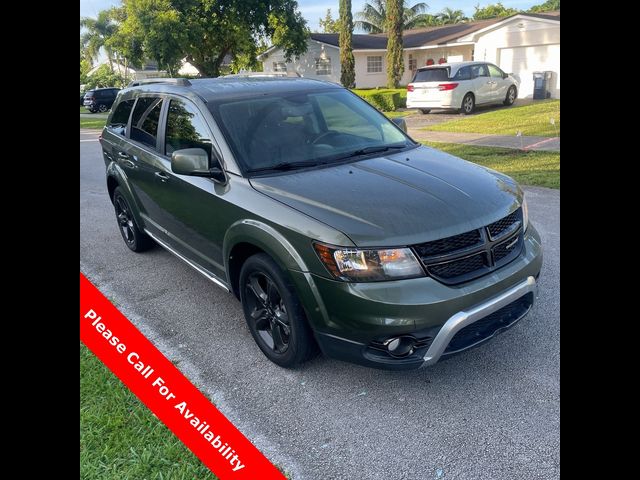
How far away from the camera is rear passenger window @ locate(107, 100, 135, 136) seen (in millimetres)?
5309

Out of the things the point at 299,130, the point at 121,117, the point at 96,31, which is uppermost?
the point at 96,31

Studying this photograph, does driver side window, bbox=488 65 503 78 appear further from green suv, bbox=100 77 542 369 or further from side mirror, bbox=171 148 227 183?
side mirror, bbox=171 148 227 183

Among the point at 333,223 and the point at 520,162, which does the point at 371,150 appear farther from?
the point at 520,162

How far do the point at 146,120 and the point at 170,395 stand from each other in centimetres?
267

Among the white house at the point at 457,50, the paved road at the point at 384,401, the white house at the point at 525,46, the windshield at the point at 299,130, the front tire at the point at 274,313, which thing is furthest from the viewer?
the white house at the point at 457,50

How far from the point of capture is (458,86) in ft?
55.0

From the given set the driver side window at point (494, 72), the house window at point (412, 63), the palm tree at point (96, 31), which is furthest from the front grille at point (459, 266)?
the palm tree at point (96, 31)

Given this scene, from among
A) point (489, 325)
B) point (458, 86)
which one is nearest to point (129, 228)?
point (489, 325)

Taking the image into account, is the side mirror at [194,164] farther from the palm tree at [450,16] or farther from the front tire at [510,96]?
the palm tree at [450,16]

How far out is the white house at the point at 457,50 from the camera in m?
20.1

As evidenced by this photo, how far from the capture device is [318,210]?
9.64 ft

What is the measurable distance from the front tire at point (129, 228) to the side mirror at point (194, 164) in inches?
85.2

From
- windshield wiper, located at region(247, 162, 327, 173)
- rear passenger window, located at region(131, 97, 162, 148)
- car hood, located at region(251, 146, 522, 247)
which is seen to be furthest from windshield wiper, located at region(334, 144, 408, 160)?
rear passenger window, located at region(131, 97, 162, 148)
